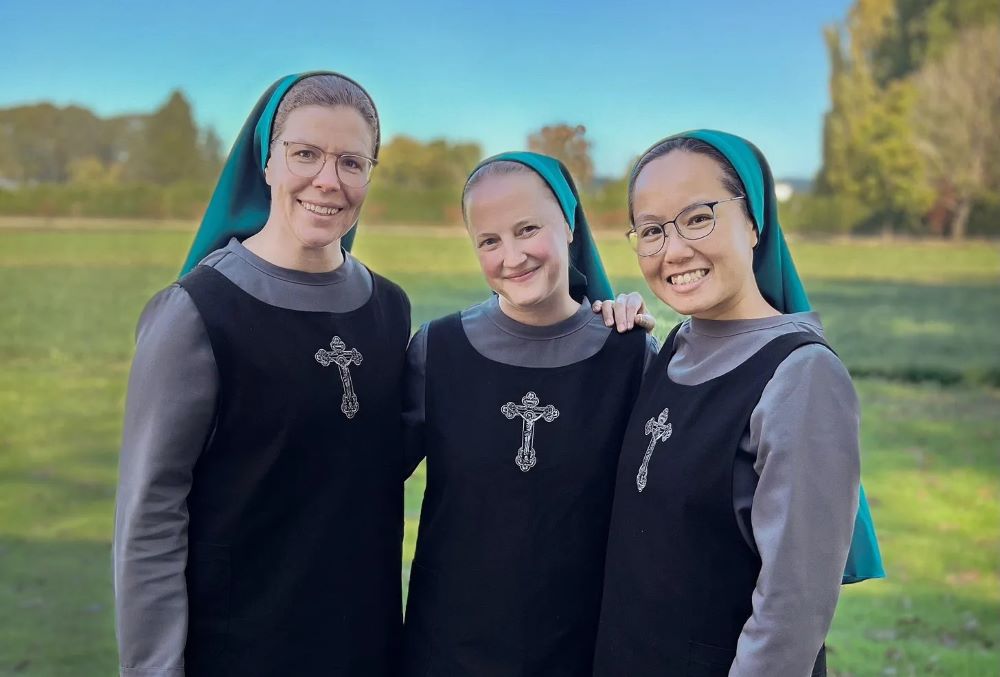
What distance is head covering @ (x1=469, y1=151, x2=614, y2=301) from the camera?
2.22 m

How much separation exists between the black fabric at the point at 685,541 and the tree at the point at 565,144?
3.34ft

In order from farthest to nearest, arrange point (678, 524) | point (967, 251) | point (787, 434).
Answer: point (967, 251)
point (678, 524)
point (787, 434)

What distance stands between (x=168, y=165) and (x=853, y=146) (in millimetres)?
8851

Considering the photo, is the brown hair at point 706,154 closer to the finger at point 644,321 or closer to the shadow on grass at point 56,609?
the finger at point 644,321

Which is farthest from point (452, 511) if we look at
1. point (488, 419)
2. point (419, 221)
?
point (419, 221)

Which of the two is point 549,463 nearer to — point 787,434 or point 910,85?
point 787,434

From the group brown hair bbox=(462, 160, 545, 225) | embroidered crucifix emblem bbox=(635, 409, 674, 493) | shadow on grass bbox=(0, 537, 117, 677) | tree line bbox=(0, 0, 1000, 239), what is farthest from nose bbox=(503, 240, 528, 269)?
tree line bbox=(0, 0, 1000, 239)

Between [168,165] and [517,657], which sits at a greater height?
[168,165]

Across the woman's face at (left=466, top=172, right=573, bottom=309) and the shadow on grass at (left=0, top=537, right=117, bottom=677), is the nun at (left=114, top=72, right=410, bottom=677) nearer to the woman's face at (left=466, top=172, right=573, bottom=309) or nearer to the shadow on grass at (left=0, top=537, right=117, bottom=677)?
the woman's face at (left=466, top=172, right=573, bottom=309)

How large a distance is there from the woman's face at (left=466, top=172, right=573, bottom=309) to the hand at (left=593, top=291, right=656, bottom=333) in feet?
0.54

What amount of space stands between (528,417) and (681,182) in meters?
0.62

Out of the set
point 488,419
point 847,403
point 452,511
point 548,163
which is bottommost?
point 452,511

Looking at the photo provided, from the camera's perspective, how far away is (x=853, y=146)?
1240 cm

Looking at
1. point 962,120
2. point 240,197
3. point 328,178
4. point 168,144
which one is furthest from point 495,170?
point 962,120
